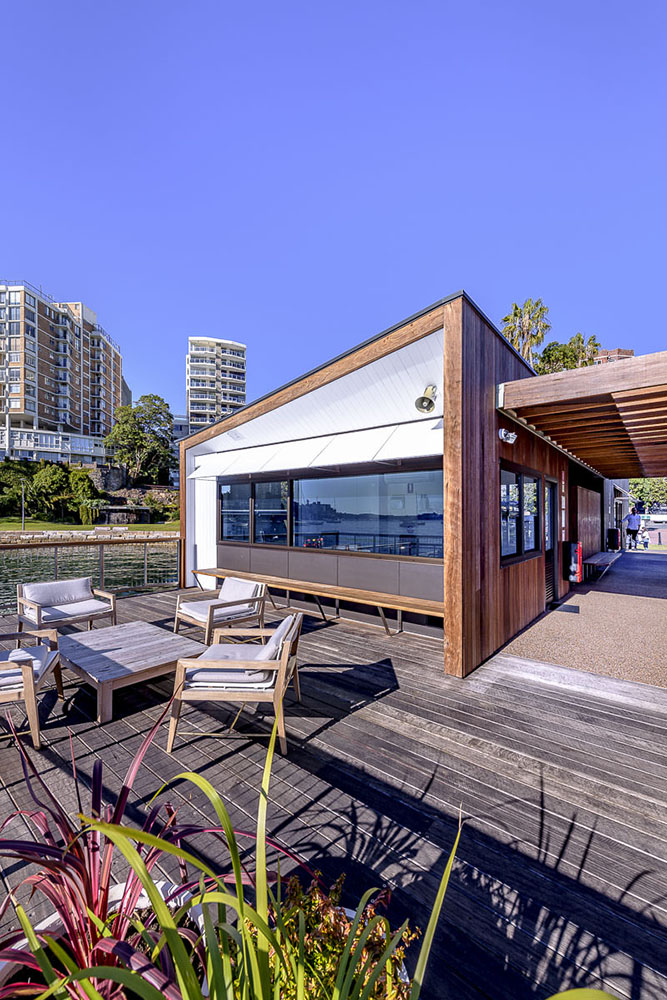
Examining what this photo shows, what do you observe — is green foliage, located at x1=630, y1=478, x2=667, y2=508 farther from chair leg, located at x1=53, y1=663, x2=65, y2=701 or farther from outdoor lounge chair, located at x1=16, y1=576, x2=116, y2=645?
chair leg, located at x1=53, y1=663, x2=65, y2=701

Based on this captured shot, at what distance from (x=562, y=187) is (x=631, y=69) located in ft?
38.7

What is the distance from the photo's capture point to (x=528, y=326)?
78.8 feet

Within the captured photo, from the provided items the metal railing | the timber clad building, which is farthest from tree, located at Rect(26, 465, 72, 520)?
the timber clad building

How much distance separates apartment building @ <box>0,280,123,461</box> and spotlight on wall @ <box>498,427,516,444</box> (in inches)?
2206

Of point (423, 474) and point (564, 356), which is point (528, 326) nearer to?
point (564, 356)

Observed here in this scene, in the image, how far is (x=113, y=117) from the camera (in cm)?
1207

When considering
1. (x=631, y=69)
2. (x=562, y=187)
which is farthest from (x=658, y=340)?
(x=631, y=69)

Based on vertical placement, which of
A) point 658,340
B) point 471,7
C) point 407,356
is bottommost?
point 407,356

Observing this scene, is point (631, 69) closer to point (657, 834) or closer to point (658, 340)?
point (657, 834)

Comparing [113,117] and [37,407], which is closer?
[113,117]

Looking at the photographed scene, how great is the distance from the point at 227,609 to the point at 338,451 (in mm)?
2807

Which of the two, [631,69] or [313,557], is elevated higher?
[631,69]

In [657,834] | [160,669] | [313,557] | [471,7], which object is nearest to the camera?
[657,834]

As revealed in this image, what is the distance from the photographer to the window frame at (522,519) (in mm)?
5531
